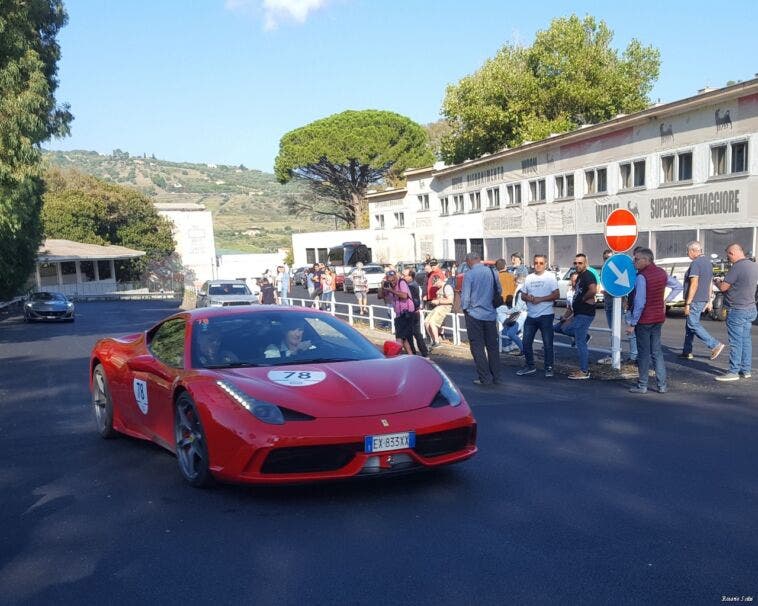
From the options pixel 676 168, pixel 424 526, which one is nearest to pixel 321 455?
pixel 424 526

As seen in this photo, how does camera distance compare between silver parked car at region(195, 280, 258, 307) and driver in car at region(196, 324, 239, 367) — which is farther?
silver parked car at region(195, 280, 258, 307)

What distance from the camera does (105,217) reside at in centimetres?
7031

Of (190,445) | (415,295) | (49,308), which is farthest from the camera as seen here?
(49,308)

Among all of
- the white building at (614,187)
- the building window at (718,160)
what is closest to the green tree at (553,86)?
the white building at (614,187)

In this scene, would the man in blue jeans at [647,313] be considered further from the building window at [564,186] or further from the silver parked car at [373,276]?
the silver parked car at [373,276]

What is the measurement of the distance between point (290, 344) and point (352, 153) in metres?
63.8

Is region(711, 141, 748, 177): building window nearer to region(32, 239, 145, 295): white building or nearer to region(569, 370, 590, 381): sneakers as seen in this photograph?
region(569, 370, 590, 381): sneakers

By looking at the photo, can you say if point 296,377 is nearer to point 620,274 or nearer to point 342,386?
point 342,386

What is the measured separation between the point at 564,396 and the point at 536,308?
1.94 metres

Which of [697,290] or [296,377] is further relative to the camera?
[697,290]

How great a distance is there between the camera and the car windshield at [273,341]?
6.43 metres

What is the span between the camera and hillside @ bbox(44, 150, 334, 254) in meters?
126

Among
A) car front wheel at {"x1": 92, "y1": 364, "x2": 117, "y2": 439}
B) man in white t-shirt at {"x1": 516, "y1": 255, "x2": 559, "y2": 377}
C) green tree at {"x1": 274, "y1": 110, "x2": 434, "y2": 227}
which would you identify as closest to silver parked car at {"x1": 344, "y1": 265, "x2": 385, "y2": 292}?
green tree at {"x1": 274, "y1": 110, "x2": 434, "y2": 227}

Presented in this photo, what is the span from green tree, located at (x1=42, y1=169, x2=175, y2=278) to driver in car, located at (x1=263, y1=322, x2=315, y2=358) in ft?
210
